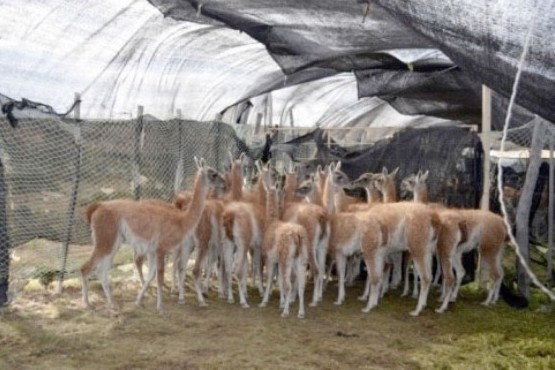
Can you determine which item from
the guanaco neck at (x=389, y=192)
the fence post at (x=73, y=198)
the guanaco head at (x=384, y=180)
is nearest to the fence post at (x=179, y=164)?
the fence post at (x=73, y=198)

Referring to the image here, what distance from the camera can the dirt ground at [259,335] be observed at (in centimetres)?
497

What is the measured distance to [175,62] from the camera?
841 cm

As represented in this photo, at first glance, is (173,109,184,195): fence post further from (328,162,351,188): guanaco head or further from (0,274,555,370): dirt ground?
(328,162,351,188): guanaco head

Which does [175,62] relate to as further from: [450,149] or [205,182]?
[450,149]

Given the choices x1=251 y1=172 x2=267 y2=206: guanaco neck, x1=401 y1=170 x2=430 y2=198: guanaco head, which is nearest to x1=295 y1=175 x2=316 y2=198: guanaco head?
x1=251 y1=172 x2=267 y2=206: guanaco neck

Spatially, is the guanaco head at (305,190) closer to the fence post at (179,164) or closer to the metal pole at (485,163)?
the fence post at (179,164)

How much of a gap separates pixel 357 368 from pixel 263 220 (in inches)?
97.8

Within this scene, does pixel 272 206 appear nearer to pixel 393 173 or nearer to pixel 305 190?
pixel 305 190

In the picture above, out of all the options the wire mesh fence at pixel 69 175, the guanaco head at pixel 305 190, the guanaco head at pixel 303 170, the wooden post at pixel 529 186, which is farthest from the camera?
the guanaco head at pixel 303 170

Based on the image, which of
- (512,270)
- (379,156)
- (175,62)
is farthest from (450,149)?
(175,62)

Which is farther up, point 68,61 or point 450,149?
point 68,61

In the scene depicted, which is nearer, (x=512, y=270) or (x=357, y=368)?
(x=357, y=368)

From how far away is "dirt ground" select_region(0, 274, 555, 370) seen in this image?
4.97m

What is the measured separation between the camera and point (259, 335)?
569 cm
